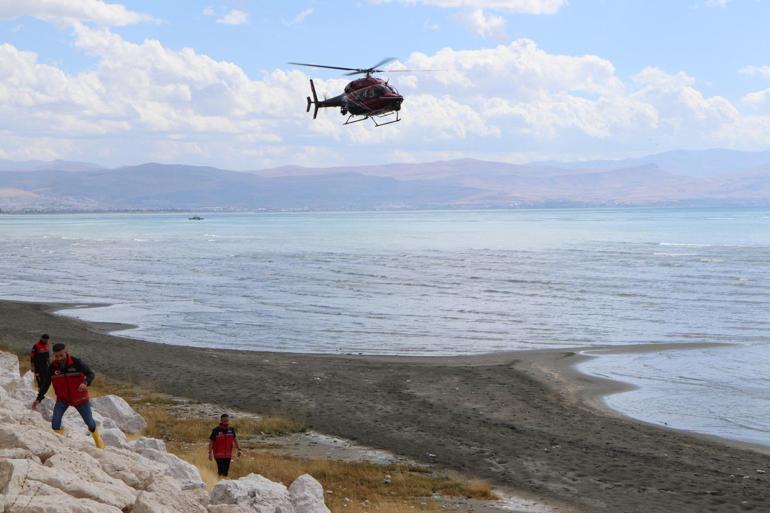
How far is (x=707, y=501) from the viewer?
1748 cm

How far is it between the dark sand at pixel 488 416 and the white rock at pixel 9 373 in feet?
21.9

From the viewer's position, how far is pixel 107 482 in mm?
9977

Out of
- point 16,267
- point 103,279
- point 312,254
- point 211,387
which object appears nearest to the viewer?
point 211,387

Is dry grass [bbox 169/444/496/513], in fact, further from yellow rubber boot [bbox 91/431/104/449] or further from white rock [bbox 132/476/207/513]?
white rock [bbox 132/476/207/513]

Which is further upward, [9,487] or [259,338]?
[9,487]

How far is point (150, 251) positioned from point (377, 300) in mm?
62210

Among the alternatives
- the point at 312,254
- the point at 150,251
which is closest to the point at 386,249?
the point at 312,254

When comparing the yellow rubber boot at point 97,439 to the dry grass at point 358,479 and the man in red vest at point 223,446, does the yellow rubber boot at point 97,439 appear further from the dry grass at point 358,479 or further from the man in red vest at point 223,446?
the man in red vest at point 223,446

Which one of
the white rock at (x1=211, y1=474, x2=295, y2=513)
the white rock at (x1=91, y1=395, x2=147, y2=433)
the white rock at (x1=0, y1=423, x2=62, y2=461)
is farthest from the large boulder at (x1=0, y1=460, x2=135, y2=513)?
the white rock at (x1=91, y1=395, x2=147, y2=433)

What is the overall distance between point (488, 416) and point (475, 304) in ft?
98.4

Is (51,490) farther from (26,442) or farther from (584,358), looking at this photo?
(584,358)

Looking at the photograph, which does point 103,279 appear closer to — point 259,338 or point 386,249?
point 259,338

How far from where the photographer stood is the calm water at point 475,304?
31.9m

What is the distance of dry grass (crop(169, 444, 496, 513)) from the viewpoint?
1638 cm
